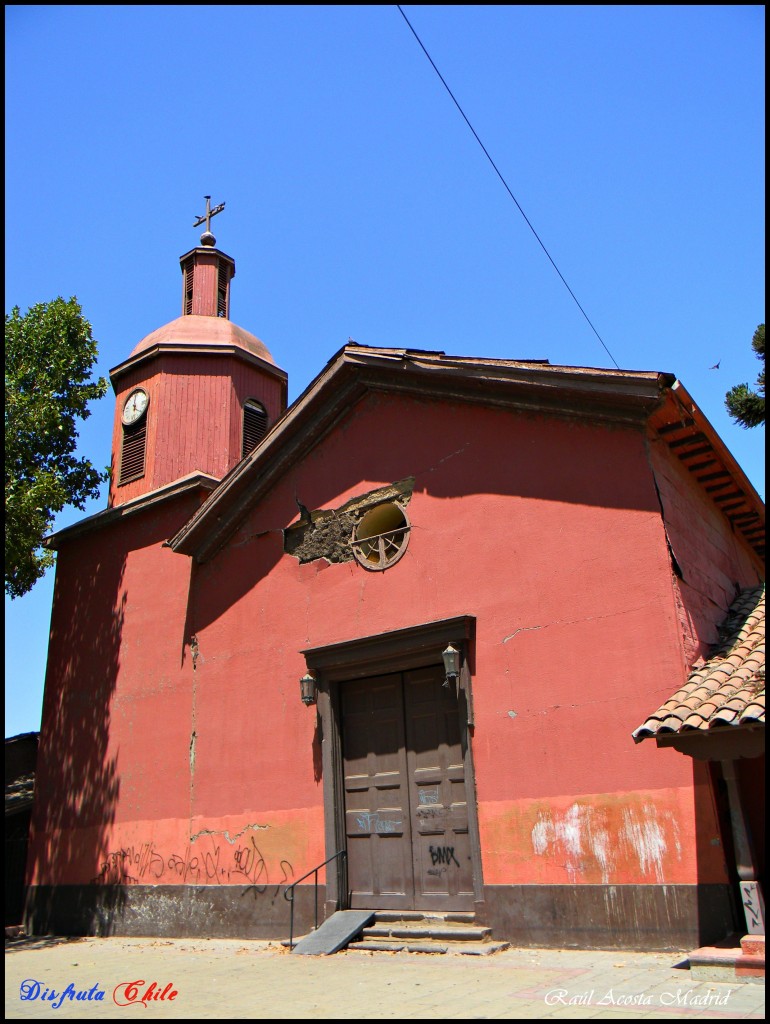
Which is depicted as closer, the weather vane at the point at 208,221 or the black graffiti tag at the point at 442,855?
the black graffiti tag at the point at 442,855

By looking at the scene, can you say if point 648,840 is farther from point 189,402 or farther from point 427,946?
point 189,402

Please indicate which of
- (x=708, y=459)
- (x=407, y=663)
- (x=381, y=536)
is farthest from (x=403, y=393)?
(x=708, y=459)

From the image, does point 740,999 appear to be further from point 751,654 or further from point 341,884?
point 341,884

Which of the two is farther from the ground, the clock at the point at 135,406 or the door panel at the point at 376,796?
the clock at the point at 135,406

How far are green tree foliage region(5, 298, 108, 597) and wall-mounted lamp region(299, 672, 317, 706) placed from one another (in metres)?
5.48

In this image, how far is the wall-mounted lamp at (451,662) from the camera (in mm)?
10008

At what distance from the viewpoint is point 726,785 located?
8375mm

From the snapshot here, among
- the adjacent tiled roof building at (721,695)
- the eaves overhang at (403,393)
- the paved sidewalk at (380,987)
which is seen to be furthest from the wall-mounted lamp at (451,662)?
the eaves overhang at (403,393)

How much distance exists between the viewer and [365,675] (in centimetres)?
1121

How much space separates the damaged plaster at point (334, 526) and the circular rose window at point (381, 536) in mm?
95

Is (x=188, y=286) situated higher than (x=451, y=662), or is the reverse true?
(x=188, y=286)

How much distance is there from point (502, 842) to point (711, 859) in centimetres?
220

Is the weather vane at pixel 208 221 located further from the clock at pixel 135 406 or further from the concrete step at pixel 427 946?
the concrete step at pixel 427 946

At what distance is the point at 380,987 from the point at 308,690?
450 cm
